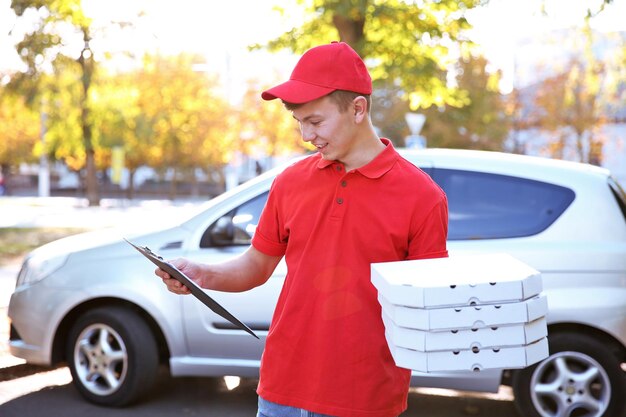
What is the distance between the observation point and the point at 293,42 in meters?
15.2

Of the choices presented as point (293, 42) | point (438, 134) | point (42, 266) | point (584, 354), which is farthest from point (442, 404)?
point (438, 134)

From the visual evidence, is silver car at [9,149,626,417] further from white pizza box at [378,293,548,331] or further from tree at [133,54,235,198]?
tree at [133,54,235,198]

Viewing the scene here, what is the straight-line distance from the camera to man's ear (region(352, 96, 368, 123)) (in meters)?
2.49

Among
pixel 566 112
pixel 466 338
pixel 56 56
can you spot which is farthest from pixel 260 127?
pixel 466 338

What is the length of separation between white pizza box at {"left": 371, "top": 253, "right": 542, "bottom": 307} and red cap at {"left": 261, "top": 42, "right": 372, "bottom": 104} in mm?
505

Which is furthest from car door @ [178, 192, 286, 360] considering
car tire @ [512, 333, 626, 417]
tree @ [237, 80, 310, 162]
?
tree @ [237, 80, 310, 162]

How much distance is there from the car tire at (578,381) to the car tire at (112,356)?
2376 mm

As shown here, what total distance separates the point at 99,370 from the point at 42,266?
812 mm

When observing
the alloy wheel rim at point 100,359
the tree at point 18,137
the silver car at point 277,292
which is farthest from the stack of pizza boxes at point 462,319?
the tree at point 18,137

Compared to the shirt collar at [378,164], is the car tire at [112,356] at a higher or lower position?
lower

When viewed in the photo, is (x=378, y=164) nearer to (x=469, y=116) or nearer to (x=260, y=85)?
(x=469, y=116)

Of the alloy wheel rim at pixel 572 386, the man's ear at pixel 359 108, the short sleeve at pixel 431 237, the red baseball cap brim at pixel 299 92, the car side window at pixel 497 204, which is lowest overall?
the alloy wheel rim at pixel 572 386

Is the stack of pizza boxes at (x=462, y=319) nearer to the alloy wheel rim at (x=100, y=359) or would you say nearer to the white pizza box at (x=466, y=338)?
the white pizza box at (x=466, y=338)

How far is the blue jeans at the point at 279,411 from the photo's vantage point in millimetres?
2486
